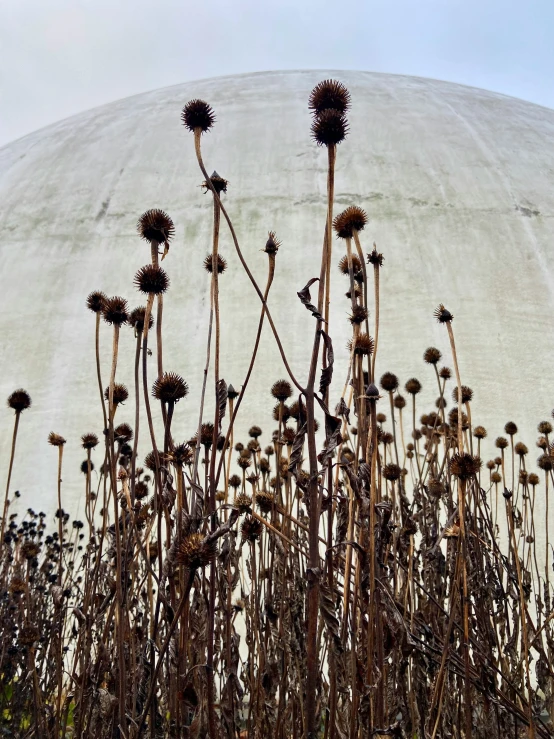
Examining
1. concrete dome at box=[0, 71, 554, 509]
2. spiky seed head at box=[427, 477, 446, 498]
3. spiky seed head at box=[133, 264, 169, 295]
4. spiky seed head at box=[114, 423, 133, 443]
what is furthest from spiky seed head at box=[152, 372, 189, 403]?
concrete dome at box=[0, 71, 554, 509]

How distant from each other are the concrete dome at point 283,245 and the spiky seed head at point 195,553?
19.0ft

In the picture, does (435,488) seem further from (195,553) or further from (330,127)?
(330,127)

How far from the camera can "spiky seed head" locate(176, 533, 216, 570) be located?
4.34 ft

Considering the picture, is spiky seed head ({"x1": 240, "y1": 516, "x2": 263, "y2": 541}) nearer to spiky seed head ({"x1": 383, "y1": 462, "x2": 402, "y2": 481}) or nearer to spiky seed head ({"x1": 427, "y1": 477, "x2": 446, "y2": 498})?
spiky seed head ({"x1": 383, "y1": 462, "x2": 402, "y2": 481})

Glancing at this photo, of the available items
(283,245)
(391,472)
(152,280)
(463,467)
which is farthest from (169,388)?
(283,245)

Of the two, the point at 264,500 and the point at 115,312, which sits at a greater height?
the point at 115,312

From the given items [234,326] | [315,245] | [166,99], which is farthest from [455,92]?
[234,326]

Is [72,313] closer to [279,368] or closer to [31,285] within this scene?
[31,285]

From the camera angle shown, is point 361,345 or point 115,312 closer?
point 361,345

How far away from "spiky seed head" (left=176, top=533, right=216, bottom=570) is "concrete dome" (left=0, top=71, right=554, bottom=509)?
228 inches

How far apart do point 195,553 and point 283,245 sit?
7768mm

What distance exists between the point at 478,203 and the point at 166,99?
6.90 metres

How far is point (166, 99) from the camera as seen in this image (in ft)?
42.4

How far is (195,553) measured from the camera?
1328mm
